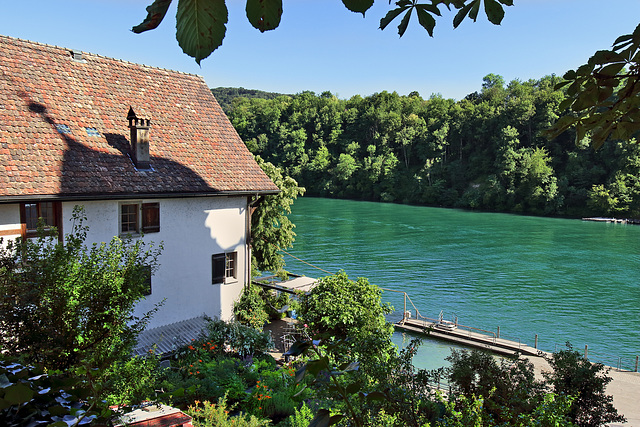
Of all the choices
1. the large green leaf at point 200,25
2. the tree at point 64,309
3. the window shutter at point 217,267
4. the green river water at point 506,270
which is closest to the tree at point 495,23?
the large green leaf at point 200,25

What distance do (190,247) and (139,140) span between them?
3.24 m

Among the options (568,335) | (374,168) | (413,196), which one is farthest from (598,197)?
(568,335)

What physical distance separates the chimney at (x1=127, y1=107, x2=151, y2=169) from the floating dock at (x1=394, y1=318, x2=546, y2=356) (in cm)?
1287

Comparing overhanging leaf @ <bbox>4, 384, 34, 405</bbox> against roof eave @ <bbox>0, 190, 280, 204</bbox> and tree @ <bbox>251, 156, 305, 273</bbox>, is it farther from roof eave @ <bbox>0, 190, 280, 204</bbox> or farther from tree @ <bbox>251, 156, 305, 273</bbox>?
tree @ <bbox>251, 156, 305, 273</bbox>

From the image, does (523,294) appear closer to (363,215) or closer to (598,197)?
(363,215)

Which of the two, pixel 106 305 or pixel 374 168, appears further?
pixel 374 168

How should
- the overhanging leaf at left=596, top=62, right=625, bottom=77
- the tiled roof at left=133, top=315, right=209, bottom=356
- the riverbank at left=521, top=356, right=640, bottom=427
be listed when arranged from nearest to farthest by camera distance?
the overhanging leaf at left=596, top=62, right=625, bottom=77
the tiled roof at left=133, top=315, right=209, bottom=356
the riverbank at left=521, top=356, right=640, bottom=427

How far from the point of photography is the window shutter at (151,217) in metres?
12.2

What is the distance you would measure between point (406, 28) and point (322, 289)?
11.8 m

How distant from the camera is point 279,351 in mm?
15859

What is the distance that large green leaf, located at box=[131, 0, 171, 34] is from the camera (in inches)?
36.3

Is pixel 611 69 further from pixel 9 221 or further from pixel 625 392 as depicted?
pixel 625 392

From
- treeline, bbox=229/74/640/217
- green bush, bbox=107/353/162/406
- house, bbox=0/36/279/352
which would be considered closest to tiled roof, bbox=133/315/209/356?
house, bbox=0/36/279/352

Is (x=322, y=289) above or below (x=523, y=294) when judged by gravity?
above
